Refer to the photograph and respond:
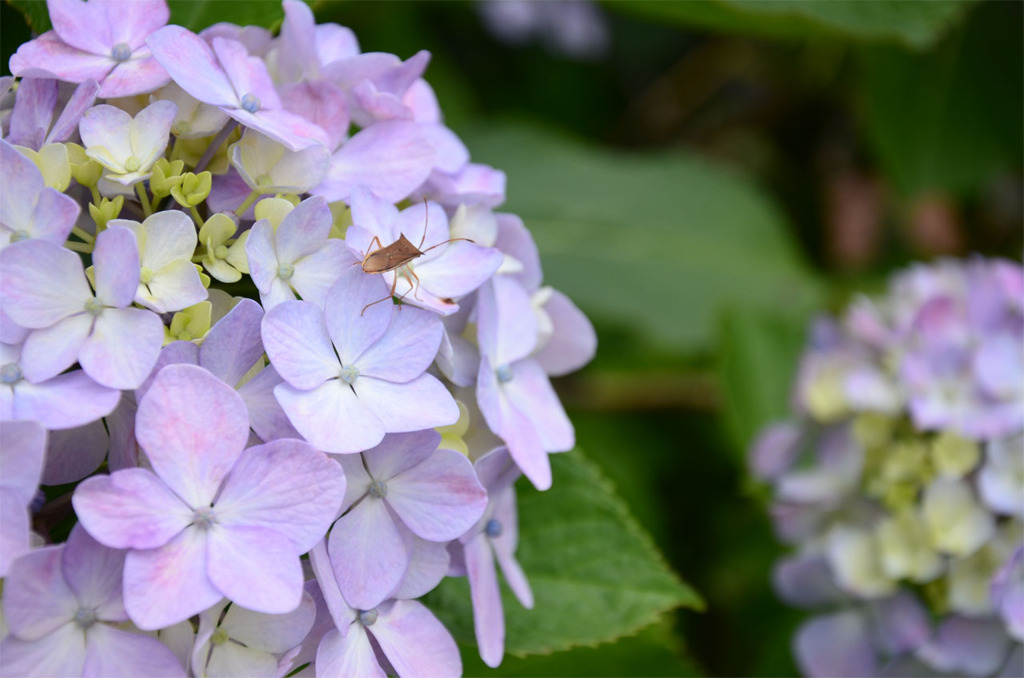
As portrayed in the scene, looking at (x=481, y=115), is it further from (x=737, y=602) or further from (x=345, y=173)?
(x=345, y=173)

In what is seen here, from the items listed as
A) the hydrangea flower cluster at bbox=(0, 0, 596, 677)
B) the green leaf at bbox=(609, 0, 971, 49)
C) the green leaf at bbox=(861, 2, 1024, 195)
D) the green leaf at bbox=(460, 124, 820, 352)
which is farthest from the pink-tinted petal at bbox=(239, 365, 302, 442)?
the green leaf at bbox=(861, 2, 1024, 195)

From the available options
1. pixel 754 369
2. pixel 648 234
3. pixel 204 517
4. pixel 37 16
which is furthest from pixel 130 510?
pixel 648 234

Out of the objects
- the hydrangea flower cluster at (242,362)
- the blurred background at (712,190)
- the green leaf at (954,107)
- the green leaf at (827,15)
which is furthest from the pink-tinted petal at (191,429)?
the green leaf at (954,107)

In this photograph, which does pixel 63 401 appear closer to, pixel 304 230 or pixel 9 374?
pixel 9 374

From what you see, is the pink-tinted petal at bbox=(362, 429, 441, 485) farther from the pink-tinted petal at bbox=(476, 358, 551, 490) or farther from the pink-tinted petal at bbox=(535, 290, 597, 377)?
the pink-tinted petal at bbox=(535, 290, 597, 377)

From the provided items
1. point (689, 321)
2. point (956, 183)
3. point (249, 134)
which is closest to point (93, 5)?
point (249, 134)
